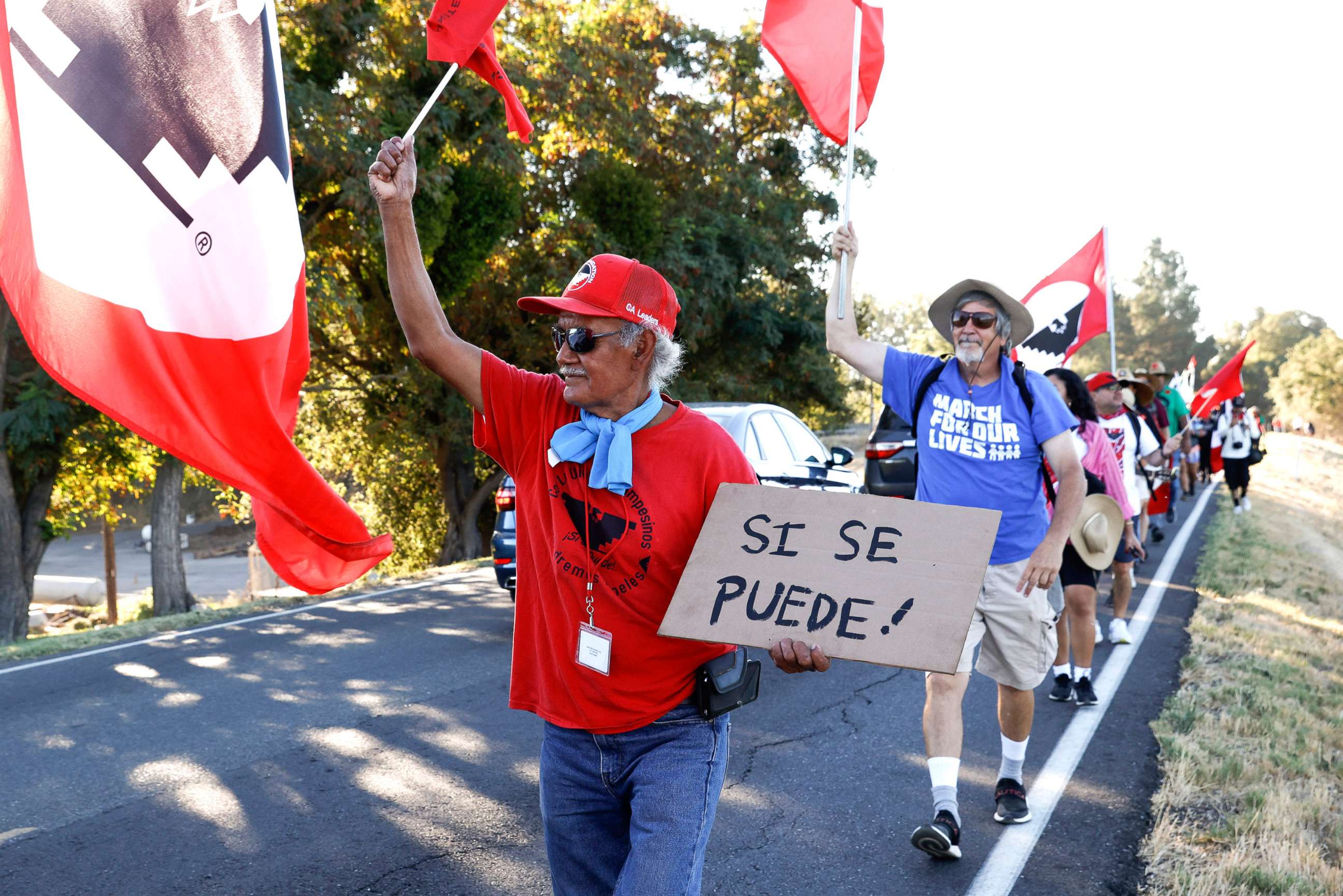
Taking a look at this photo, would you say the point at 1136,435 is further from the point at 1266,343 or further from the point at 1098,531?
the point at 1266,343

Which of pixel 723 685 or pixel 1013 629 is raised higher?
pixel 723 685

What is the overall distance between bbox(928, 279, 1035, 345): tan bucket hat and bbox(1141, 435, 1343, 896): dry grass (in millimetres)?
2014

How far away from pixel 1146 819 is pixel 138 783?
4384 mm

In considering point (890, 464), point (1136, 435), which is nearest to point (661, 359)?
point (1136, 435)

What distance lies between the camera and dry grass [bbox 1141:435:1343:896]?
3.95 meters

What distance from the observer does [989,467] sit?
4.30 metres

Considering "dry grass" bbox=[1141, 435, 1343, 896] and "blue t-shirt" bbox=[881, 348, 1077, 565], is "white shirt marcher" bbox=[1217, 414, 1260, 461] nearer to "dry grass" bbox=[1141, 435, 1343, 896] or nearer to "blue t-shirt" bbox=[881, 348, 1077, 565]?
"dry grass" bbox=[1141, 435, 1343, 896]

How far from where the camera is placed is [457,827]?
4520mm

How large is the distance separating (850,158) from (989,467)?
4.23ft

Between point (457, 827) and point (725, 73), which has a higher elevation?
point (725, 73)

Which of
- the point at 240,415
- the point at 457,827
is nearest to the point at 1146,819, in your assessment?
the point at 457,827

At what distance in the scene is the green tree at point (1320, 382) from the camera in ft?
221

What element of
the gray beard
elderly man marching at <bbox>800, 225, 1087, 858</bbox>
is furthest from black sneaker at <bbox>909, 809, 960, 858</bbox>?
the gray beard

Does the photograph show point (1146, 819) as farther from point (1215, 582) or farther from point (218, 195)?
point (1215, 582)
